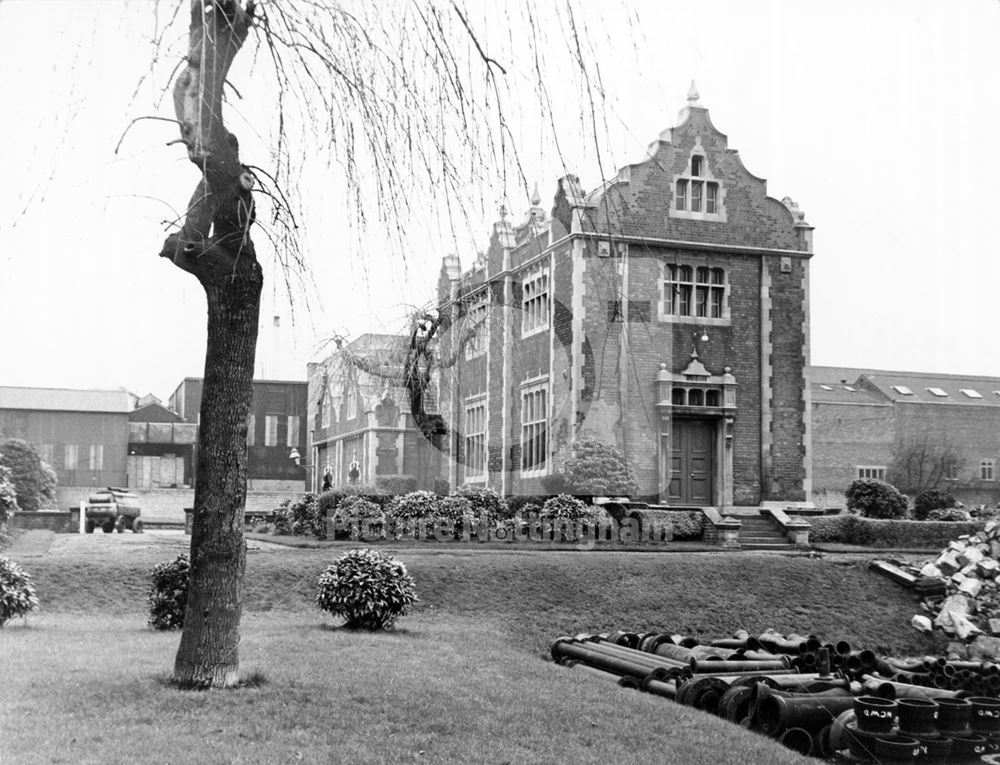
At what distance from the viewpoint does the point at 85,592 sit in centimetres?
1655

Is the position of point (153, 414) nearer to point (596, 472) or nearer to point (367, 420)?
point (367, 420)

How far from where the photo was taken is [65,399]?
2110 inches

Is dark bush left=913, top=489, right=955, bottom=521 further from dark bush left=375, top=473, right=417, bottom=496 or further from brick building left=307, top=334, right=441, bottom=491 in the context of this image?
dark bush left=375, top=473, right=417, bottom=496

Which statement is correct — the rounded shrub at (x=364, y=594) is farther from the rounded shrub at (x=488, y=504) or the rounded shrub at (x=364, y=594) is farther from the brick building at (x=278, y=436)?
the brick building at (x=278, y=436)

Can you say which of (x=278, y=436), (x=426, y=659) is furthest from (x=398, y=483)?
(x=426, y=659)

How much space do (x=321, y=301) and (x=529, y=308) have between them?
25.8 m

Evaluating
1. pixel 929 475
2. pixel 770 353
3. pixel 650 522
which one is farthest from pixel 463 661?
pixel 929 475

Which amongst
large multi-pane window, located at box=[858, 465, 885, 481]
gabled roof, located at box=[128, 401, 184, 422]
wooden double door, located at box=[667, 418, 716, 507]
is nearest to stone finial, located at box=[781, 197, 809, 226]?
wooden double door, located at box=[667, 418, 716, 507]

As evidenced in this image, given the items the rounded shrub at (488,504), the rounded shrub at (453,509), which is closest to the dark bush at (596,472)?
the rounded shrub at (488,504)

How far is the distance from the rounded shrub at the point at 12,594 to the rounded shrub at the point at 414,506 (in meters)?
12.9

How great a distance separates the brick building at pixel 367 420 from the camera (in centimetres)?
3216

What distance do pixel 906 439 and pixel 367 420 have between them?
94.4 feet

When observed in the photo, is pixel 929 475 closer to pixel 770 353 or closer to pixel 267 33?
pixel 770 353

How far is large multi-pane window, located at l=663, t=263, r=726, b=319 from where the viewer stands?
1186 inches
